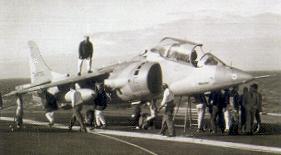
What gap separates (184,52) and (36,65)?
12825 millimetres

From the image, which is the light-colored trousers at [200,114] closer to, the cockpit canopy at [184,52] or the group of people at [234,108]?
the group of people at [234,108]

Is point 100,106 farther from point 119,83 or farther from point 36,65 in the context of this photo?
point 36,65

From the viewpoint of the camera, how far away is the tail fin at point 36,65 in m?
27.2

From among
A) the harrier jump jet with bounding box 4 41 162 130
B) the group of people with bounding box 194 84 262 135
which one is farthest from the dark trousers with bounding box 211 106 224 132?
the harrier jump jet with bounding box 4 41 162 130

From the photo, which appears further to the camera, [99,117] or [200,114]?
[99,117]

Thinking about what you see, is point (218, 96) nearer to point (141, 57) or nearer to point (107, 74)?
point (141, 57)

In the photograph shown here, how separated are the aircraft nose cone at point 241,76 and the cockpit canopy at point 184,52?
1.13 meters

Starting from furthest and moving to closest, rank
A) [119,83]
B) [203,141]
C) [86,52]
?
[86,52]
[119,83]
[203,141]

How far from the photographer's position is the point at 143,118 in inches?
739

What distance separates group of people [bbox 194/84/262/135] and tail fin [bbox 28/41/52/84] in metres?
12.9

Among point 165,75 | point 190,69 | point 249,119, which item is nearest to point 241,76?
point 249,119

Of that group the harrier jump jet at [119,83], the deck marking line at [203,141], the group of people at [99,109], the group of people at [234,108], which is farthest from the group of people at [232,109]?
the group of people at [99,109]

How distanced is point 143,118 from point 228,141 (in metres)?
5.41

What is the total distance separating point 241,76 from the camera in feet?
50.4
